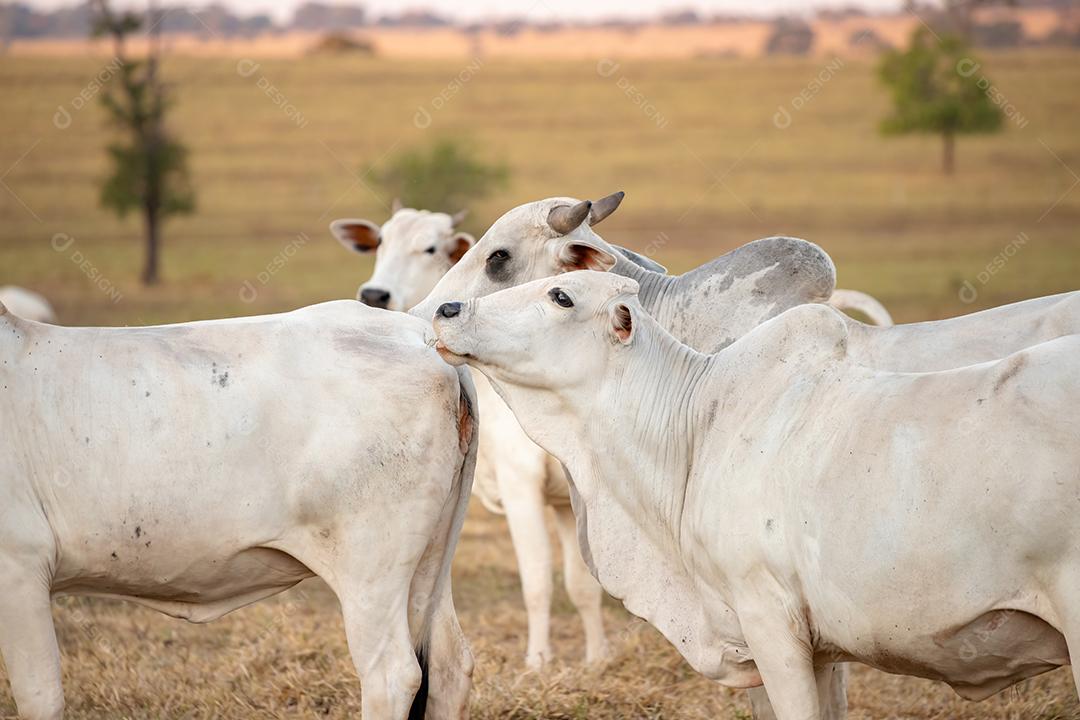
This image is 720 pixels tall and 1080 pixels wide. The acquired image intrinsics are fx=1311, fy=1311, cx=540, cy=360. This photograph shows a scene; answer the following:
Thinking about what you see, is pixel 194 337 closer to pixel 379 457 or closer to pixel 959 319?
pixel 379 457

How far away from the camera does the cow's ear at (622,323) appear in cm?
367

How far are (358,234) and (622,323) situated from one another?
4.23 m

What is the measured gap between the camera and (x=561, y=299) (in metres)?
3.68

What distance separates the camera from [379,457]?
3875 mm

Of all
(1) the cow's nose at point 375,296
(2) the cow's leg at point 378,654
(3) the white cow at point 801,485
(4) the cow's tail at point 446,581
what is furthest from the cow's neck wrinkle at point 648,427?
(1) the cow's nose at point 375,296

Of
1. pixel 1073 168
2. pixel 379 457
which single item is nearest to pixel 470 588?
pixel 379 457

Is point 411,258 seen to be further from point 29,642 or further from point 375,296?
point 29,642

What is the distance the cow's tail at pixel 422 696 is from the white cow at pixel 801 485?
66cm

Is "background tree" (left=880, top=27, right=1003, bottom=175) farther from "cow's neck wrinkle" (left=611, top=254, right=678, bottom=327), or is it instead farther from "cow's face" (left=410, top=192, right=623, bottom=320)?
"cow's face" (left=410, top=192, right=623, bottom=320)

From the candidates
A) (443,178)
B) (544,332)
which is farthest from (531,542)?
(443,178)

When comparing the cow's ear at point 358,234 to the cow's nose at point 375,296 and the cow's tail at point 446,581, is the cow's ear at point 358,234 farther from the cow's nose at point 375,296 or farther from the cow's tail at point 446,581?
the cow's tail at point 446,581

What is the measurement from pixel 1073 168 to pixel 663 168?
38.9 feet

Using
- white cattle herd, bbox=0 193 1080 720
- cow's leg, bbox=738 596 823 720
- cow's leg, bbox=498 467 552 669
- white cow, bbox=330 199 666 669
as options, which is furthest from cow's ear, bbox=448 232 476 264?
cow's leg, bbox=738 596 823 720

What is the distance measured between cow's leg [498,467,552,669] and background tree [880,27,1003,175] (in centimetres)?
3185
